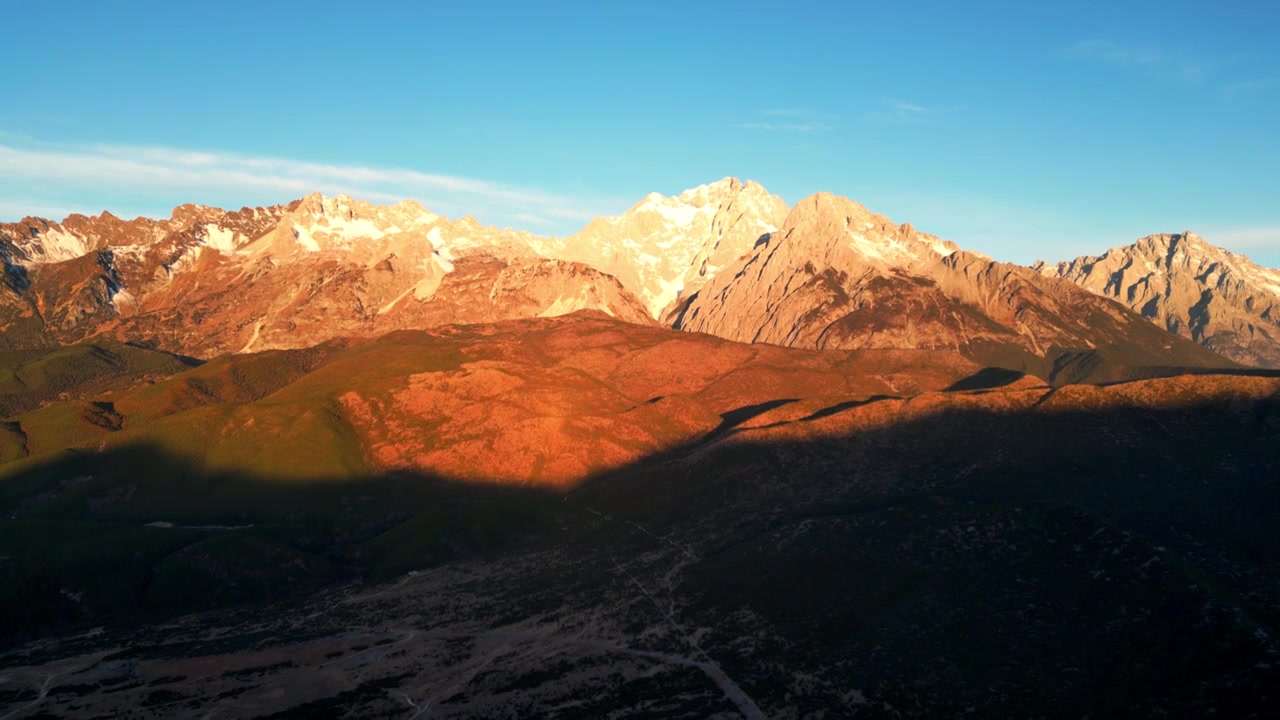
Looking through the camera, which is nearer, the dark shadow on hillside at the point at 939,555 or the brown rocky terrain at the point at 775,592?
the dark shadow on hillside at the point at 939,555

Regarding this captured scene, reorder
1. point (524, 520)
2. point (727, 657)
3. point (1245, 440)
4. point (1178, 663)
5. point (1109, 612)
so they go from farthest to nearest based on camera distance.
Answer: point (524, 520) → point (1245, 440) → point (727, 657) → point (1109, 612) → point (1178, 663)

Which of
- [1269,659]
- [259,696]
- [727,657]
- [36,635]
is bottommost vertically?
[36,635]

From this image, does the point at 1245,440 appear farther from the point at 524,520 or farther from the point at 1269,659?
the point at 524,520

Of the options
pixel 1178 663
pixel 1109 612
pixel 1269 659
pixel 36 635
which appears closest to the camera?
pixel 1269 659

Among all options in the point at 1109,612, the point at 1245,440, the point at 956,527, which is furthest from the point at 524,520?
the point at 1245,440

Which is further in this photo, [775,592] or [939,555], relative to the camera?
[775,592]

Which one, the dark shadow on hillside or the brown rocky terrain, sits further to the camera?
the brown rocky terrain

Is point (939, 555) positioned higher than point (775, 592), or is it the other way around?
point (939, 555)

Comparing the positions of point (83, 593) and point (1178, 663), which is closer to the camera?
point (1178, 663)
